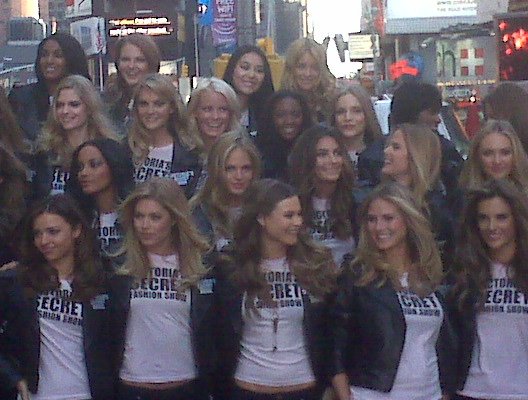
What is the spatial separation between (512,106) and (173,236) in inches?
93.4

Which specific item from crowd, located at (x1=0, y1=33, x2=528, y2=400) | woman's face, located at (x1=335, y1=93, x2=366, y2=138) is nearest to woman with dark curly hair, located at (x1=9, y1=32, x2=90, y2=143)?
crowd, located at (x1=0, y1=33, x2=528, y2=400)

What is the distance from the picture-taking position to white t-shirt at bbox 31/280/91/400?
494 centimetres

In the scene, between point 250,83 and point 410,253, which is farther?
point 250,83

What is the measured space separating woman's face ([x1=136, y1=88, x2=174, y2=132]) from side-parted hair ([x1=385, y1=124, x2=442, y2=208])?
1.41 meters

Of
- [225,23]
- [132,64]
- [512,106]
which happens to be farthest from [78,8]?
[512,106]

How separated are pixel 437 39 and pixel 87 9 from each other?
14.8 m

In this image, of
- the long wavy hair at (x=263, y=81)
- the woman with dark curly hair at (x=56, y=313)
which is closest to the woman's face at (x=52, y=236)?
the woman with dark curly hair at (x=56, y=313)

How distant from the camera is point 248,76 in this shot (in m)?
7.23

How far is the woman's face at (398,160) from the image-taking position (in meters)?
5.73

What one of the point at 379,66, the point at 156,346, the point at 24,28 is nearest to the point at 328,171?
the point at 156,346

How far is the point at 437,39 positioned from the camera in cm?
2698

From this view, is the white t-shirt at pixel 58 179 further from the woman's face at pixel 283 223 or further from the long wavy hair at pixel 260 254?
the woman's face at pixel 283 223

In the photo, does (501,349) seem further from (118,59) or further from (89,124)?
(118,59)

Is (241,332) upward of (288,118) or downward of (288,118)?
downward
